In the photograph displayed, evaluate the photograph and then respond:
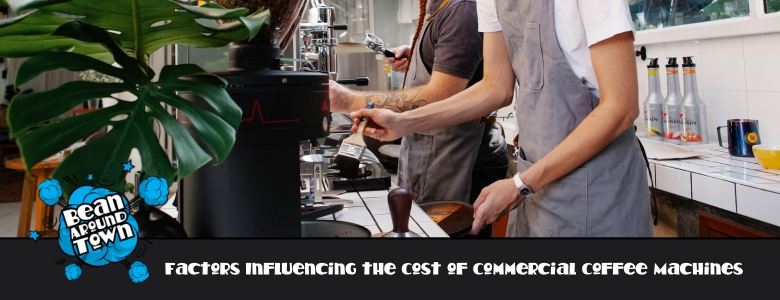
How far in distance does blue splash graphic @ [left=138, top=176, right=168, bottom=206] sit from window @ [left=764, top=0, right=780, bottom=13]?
212 centimetres

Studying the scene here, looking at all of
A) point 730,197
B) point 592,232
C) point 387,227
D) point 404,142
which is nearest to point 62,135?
point 387,227

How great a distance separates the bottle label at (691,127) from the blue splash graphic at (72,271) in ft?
7.29

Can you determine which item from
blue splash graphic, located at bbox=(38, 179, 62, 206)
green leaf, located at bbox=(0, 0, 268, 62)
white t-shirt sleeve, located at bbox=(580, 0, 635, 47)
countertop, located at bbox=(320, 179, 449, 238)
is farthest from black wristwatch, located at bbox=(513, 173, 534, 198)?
blue splash graphic, located at bbox=(38, 179, 62, 206)

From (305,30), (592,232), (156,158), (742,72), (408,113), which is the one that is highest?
(305,30)

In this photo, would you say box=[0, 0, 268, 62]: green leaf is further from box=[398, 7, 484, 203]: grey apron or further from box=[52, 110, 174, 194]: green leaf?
box=[398, 7, 484, 203]: grey apron

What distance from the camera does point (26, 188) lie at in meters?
3.82

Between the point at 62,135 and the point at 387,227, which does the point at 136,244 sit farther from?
the point at 387,227

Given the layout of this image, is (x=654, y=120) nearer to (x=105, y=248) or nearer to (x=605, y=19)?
(x=605, y=19)

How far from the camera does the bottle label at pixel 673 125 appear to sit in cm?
227

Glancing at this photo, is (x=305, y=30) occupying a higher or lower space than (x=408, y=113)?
higher

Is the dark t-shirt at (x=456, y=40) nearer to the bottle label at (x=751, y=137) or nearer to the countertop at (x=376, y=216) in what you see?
the countertop at (x=376, y=216)

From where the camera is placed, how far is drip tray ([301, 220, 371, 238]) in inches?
43.5

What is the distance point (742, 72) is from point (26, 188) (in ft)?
13.5

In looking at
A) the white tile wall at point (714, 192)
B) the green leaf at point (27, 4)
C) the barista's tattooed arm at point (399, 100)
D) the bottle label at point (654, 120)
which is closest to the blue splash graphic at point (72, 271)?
the green leaf at point (27, 4)
